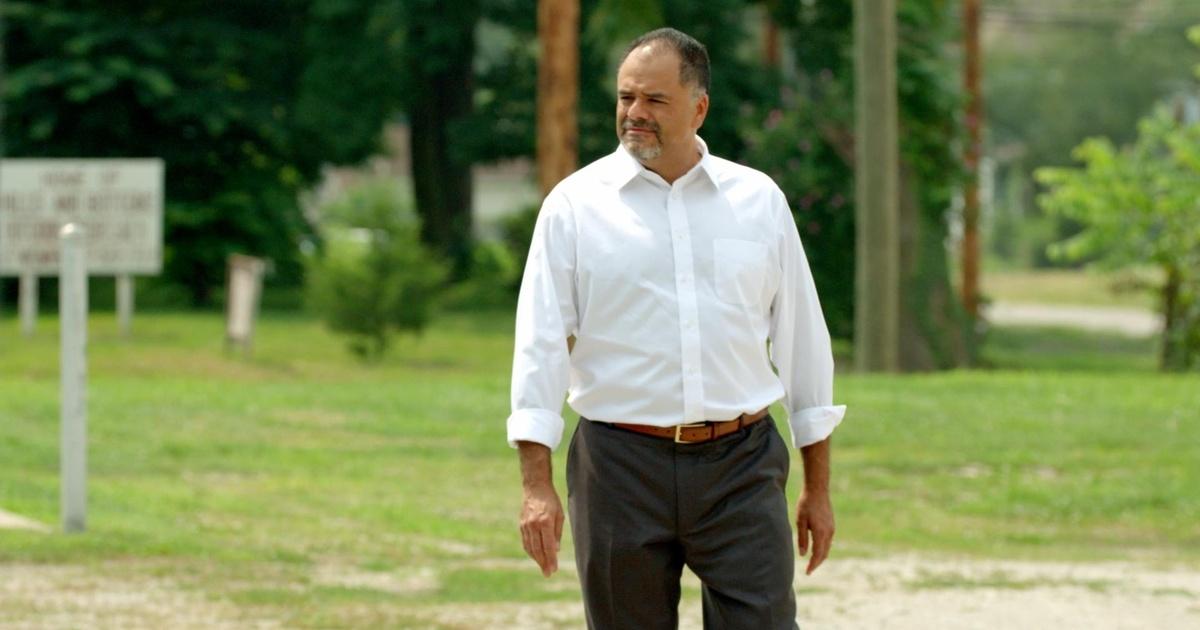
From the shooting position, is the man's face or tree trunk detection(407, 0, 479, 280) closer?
the man's face

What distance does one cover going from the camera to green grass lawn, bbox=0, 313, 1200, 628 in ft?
32.4

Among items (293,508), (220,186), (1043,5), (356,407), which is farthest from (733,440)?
(1043,5)

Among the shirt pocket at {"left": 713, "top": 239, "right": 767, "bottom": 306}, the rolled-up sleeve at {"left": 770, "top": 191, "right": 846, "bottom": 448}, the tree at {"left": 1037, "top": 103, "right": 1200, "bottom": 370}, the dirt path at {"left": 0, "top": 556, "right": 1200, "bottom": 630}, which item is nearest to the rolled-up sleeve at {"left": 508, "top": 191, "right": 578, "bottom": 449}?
the shirt pocket at {"left": 713, "top": 239, "right": 767, "bottom": 306}

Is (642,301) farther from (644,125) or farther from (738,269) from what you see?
(644,125)

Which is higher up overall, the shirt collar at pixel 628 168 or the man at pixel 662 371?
the shirt collar at pixel 628 168

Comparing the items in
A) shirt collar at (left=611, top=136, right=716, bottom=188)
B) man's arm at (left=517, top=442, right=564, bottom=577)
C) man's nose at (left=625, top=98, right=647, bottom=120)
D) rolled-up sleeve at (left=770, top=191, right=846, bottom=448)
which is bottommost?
man's arm at (left=517, top=442, right=564, bottom=577)

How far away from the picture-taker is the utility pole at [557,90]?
24438 mm

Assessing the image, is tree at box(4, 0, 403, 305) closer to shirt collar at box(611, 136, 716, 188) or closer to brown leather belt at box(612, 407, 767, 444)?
shirt collar at box(611, 136, 716, 188)

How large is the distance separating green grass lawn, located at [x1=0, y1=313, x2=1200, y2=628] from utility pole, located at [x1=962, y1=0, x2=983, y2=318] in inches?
323

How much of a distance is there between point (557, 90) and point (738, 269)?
20.0 m

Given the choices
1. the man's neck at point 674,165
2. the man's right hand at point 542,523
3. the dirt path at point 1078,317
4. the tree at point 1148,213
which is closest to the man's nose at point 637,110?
the man's neck at point 674,165

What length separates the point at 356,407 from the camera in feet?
56.1

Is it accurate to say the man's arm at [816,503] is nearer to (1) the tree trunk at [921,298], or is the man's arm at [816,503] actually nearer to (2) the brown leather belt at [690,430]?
(2) the brown leather belt at [690,430]

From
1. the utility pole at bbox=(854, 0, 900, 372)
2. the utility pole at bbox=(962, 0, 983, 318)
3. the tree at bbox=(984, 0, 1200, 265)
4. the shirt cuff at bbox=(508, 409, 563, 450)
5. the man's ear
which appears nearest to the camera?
the shirt cuff at bbox=(508, 409, 563, 450)
